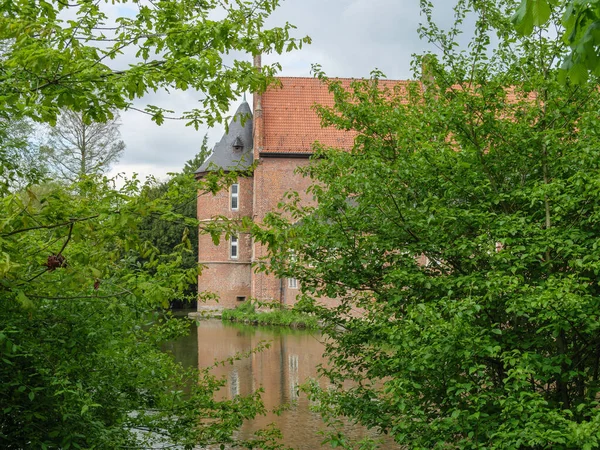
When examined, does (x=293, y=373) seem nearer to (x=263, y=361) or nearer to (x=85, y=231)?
(x=263, y=361)

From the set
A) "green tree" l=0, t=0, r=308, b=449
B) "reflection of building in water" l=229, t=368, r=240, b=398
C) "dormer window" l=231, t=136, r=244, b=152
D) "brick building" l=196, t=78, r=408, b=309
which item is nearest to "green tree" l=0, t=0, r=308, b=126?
"green tree" l=0, t=0, r=308, b=449

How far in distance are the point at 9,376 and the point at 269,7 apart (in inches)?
128

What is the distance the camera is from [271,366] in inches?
696

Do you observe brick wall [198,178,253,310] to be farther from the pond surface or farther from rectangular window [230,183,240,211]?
the pond surface

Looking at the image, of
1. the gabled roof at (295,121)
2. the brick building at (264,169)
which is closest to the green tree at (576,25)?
the brick building at (264,169)

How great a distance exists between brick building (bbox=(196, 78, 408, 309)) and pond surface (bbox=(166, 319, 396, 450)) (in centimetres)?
674

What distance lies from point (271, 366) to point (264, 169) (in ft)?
59.8

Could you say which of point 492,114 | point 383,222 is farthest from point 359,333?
point 492,114

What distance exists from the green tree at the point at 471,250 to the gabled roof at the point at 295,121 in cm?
2691

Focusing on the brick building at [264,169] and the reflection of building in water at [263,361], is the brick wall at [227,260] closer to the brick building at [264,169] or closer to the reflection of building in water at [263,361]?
the brick building at [264,169]

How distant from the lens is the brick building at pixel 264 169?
3441 cm

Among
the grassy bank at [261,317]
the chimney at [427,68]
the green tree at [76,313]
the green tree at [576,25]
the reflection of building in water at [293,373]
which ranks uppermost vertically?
the chimney at [427,68]

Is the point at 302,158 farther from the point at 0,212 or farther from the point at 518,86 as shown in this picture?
the point at 0,212

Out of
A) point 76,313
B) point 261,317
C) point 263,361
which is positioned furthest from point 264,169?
point 76,313
